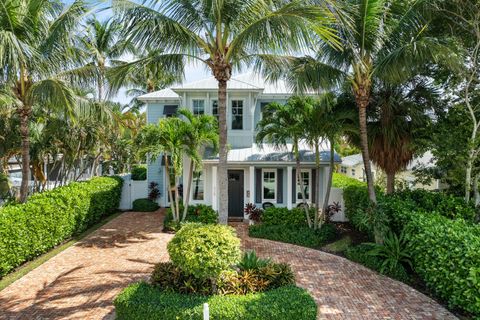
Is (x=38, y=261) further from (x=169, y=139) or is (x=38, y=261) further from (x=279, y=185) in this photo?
(x=279, y=185)

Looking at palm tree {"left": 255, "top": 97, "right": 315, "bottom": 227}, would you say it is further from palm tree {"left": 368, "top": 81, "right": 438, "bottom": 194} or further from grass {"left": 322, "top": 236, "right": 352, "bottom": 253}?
palm tree {"left": 368, "top": 81, "right": 438, "bottom": 194}

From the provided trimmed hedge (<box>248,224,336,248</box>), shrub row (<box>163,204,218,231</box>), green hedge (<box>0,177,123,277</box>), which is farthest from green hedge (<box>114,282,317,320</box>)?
shrub row (<box>163,204,218,231</box>)

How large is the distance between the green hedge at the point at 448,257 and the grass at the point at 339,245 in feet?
11.0

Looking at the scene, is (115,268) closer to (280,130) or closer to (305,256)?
(305,256)

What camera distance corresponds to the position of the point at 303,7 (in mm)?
7289

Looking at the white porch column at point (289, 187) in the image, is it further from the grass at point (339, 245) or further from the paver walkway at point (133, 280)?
the grass at point (339, 245)

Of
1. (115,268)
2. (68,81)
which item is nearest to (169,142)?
Result: (68,81)

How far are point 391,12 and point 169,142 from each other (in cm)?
929

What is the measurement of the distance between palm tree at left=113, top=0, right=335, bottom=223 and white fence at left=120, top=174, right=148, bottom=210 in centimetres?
1267

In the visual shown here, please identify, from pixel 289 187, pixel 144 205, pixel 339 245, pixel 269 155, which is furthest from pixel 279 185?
pixel 144 205

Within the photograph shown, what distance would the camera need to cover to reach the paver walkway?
24.6 ft

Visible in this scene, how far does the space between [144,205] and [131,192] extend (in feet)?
5.05

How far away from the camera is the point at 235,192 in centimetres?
1722

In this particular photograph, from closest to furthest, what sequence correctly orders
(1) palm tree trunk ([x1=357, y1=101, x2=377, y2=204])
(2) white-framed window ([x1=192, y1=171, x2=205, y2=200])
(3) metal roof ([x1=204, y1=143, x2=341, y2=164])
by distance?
(1) palm tree trunk ([x1=357, y1=101, x2=377, y2=204]), (3) metal roof ([x1=204, y1=143, x2=341, y2=164]), (2) white-framed window ([x1=192, y1=171, x2=205, y2=200])
